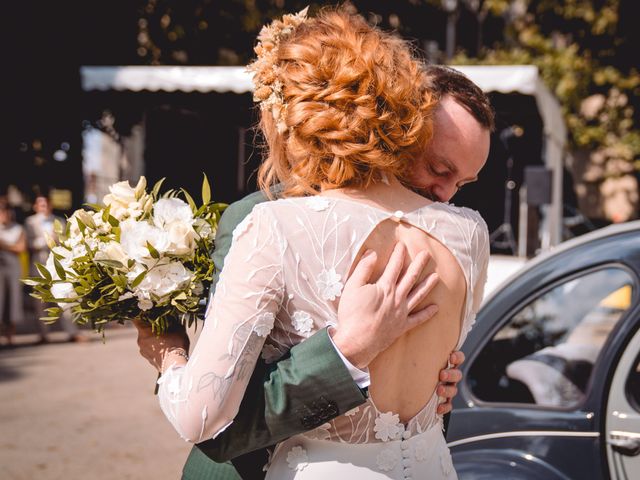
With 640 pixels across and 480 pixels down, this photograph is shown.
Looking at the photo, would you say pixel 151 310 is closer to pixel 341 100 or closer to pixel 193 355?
pixel 193 355

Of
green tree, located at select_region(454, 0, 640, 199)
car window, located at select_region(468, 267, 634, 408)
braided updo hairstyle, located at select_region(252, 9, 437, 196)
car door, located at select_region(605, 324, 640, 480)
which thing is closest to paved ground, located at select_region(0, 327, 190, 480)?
car window, located at select_region(468, 267, 634, 408)

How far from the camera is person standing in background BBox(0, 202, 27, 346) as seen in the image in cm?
908

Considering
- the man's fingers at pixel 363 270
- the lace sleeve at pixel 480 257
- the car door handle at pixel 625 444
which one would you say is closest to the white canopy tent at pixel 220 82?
the car door handle at pixel 625 444

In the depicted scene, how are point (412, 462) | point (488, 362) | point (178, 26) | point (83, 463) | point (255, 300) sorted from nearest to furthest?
point (255, 300)
point (412, 462)
point (488, 362)
point (83, 463)
point (178, 26)

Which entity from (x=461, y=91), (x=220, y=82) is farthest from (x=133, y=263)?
(x=220, y=82)

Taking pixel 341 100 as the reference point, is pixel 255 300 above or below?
below

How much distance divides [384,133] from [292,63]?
0.22 m

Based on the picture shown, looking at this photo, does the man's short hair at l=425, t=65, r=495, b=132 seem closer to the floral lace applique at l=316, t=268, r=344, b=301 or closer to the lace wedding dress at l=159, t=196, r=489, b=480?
the lace wedding dress at l=159, t=196, r=489, b=480

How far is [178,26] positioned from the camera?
15.4m

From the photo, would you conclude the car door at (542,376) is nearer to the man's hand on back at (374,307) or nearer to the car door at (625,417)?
the car door at (625,417)

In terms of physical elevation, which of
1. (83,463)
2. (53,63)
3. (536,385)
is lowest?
(83,463)

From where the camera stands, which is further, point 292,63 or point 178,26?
point 178,26

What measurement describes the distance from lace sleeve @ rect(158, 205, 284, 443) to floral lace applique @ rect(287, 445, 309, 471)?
0.19 metres

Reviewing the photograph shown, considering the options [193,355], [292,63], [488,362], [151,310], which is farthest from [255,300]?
[488,362]
